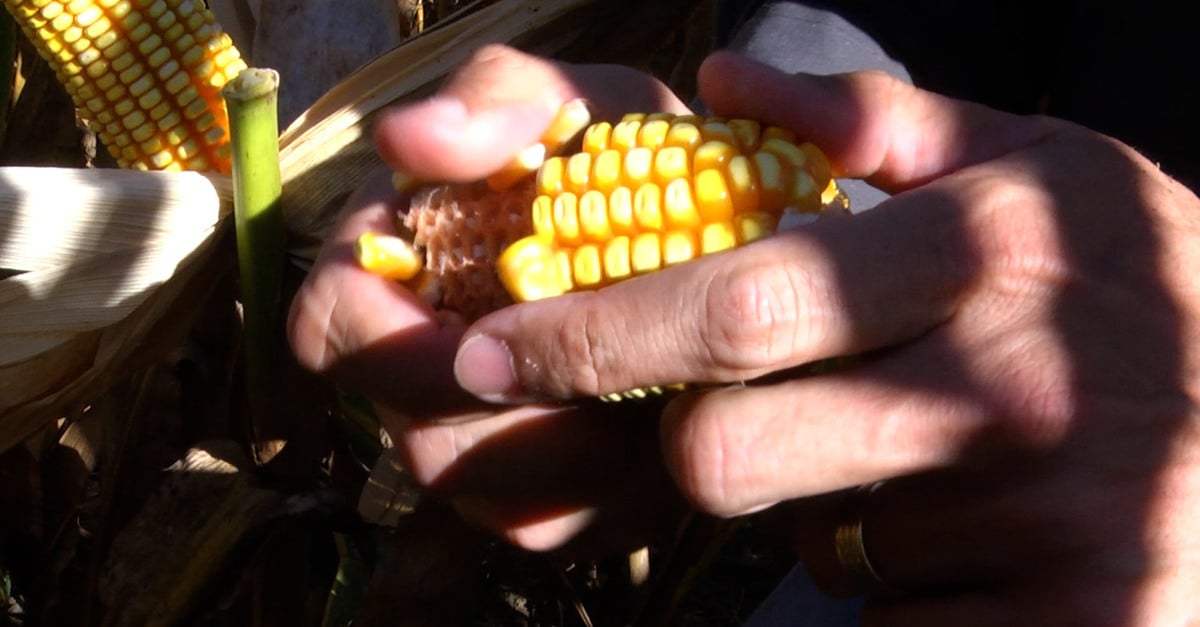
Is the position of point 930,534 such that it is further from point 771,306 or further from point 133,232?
point 133,232

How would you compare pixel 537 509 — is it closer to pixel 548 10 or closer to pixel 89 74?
pixel 548 10

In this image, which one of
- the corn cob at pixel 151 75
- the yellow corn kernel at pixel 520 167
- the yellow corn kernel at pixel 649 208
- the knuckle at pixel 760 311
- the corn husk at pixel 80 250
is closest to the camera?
the knuckle at pixel 760 311

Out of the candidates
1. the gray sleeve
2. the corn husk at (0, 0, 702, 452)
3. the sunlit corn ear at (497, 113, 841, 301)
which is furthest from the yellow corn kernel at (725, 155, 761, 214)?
the corn husk at (0, 0, 702, 452)

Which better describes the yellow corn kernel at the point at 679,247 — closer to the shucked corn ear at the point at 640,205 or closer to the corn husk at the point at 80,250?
the shucked corn ear at the point at 640,205

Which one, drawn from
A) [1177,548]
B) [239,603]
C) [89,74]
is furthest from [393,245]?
[239,603]

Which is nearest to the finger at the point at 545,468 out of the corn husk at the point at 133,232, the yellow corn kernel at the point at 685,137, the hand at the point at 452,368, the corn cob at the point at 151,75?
the hand at the point at 452,368

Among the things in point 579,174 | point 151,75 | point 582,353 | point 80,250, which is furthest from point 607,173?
point 151,75
